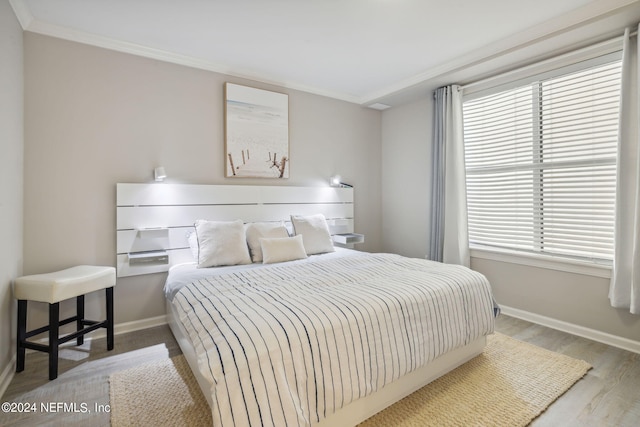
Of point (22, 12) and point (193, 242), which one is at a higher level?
point (22, 12)

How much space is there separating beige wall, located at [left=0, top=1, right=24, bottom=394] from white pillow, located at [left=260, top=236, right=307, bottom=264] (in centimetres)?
184

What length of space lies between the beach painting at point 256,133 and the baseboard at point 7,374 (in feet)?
7.39

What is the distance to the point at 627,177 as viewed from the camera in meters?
2.48

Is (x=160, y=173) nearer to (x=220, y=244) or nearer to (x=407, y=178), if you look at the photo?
(x=220, y=244)

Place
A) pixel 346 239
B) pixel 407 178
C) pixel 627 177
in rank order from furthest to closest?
pixel 407 178
pixel 346 239
pixel 627 177

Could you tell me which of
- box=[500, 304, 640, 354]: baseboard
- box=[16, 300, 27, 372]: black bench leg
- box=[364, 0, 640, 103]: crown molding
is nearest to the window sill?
box=[500, 304, 640, 354]: baseboard

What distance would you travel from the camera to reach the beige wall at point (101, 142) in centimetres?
256

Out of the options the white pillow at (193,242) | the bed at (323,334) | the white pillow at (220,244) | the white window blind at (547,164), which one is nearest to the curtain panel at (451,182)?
the white window blind at (547,164)

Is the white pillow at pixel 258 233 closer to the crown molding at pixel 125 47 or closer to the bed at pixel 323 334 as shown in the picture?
the bed at pixel 323 334

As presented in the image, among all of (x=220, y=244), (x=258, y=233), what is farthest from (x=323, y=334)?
(x=258, y=233)

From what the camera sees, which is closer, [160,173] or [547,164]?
[160,173]

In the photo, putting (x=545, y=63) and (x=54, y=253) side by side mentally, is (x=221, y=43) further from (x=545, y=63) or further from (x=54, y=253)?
(x=545, y=63)

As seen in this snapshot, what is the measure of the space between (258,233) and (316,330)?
6.05ft

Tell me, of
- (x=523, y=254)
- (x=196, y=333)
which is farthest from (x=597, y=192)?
(x=196, y=333)
